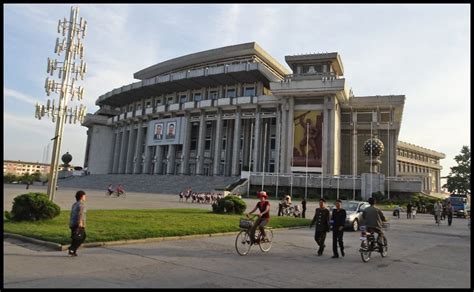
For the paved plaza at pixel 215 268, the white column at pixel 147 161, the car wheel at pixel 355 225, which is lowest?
the paved plaza at pixel 215 268

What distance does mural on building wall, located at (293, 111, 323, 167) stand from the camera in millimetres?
57562

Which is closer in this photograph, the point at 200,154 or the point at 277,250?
the point at 277,250

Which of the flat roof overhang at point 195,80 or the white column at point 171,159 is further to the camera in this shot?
the white column at point 171,159

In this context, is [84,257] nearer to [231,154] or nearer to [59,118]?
[59,118]

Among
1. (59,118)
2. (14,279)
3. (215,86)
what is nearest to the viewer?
(14,279)

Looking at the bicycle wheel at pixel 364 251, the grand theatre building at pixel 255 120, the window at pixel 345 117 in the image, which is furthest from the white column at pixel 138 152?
the bicycle wheel at pixel 364 251

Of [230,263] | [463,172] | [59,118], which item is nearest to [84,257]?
[230,263]

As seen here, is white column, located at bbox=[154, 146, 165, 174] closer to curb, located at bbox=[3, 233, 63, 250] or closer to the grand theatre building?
the grand theatre building

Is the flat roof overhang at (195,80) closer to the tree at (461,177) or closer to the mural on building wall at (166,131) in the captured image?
the mural on building wall at (166,131)

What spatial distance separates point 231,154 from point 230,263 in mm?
59698

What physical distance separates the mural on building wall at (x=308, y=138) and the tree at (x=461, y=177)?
42854 millimetres

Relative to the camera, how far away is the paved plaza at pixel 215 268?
6859 millimetres

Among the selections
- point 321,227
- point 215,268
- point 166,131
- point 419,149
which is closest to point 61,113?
point 215,268

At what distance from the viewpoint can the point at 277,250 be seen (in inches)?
444
